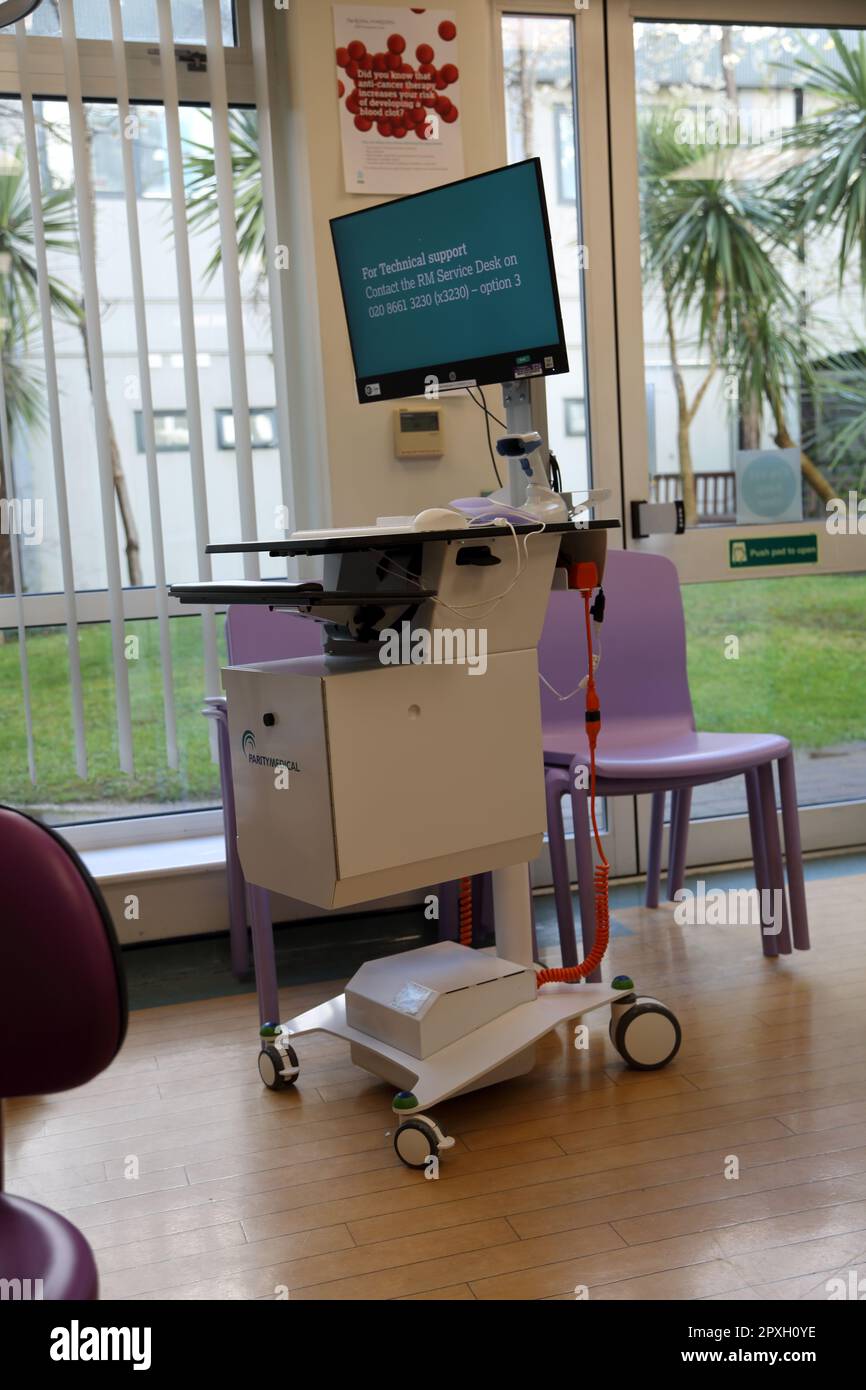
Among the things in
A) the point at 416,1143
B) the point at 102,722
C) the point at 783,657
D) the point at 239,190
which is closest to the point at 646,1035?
the point at 416,1143

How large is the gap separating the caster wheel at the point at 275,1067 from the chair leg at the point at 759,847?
1.16 metres

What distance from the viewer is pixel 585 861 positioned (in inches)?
106

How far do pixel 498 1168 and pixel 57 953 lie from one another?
1236 millimetres

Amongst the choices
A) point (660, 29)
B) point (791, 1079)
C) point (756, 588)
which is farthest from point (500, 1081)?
point (660, 29)

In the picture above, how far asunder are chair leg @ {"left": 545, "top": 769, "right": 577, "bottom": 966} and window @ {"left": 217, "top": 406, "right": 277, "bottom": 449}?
111 cm

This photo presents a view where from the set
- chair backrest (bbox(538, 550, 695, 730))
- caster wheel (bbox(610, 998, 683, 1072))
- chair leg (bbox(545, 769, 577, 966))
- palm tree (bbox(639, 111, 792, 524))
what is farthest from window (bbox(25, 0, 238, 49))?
caster wheel (bbox(610, 998, 683, 1072))

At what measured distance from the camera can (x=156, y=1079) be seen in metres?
2.53

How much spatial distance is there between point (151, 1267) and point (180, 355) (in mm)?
2090

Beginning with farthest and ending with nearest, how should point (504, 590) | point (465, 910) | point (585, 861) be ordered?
point (465, 910)
point (585, 861)
point (504, 590)

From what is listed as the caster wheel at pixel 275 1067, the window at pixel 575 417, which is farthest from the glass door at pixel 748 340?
the caster wheel at pixel 275 1067

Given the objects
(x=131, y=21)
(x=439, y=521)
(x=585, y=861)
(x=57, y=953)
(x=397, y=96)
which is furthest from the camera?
(x=397, y=96)

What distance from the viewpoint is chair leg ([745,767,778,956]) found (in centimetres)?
296

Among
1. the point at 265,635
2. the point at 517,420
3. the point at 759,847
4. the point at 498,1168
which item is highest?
the point at 517,420

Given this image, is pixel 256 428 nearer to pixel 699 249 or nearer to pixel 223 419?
pixel 223 419
